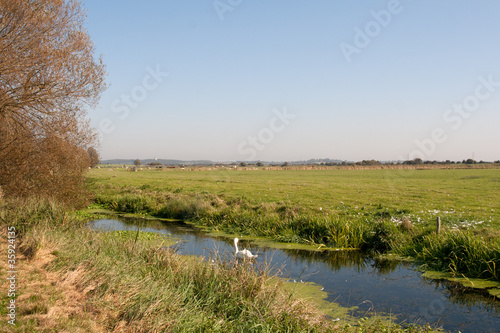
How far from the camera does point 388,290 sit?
32.4 ft

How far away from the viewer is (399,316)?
8086 mm

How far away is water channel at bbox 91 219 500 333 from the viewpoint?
8.07 meters

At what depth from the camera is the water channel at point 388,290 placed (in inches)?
318

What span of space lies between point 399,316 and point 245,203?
1388cm

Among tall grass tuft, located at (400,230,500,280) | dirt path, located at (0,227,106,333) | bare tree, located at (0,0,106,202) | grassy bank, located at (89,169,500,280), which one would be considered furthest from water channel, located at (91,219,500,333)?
bare tree, located at (0,0,106,202)

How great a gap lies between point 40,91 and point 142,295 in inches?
412

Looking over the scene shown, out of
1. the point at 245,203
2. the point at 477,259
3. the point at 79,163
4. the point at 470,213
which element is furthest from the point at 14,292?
the point at 470,213

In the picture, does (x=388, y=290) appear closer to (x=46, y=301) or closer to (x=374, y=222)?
(x=374, y=222)

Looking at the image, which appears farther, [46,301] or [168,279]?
[168,279]

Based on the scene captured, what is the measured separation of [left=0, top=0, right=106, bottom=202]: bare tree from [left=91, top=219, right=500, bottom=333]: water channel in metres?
6.75

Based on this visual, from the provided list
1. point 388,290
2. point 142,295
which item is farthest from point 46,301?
point 388,290

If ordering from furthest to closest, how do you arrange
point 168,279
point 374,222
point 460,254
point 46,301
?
point 374,222, point 460,254, point 168,279, point 46,301

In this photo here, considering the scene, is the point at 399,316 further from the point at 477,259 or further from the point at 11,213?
the point at 11,213

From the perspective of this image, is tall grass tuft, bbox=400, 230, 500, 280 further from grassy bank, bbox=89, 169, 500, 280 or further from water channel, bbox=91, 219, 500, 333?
water channel, bbox=91, 219, 500, 333
